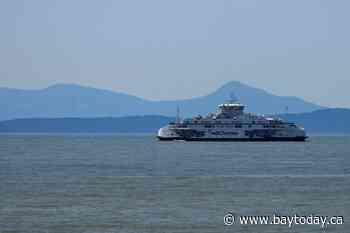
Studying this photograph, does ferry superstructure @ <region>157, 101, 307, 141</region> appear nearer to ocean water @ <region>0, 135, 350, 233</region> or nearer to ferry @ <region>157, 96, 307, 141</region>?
ferry @ <region>157, 96, 307, 141</region>

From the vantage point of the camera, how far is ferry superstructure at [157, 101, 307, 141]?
172 metres

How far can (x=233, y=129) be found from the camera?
172 meters

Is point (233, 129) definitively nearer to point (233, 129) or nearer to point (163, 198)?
point (233, 129)

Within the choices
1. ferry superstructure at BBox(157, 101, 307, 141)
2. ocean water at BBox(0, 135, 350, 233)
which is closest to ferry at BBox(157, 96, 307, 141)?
ferry superstructure at BBox(157, 101, 307, 141)

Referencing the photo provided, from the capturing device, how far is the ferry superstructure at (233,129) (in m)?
172

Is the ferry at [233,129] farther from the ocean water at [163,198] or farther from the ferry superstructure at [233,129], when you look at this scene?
the ocean water at [163,198]

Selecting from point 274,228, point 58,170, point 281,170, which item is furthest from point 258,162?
point 274,228

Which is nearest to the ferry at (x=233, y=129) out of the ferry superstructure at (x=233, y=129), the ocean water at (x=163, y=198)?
the ferry superstructure at (x=233, y=129)

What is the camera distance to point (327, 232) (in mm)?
39312

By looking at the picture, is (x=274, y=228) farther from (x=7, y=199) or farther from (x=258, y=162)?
(x=258, y=162)

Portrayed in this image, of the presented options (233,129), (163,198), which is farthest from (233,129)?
(163,198)

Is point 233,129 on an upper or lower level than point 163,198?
upper

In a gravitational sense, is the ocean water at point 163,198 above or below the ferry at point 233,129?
below

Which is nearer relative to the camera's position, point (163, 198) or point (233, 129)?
point (163, 198)
